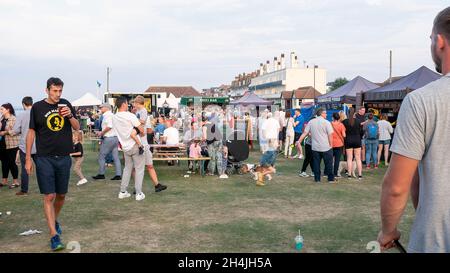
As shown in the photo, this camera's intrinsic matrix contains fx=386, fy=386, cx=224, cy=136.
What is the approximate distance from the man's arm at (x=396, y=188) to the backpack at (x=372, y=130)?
10.5 meters

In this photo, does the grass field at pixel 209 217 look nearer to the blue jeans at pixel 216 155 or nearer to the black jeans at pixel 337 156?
the black jeans at pixel 337 156

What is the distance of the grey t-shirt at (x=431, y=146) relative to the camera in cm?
167

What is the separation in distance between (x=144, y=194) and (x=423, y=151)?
7127mm

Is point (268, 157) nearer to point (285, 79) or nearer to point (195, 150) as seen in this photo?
point (195, 150)

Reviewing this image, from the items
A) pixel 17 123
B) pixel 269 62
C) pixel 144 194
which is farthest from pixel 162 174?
pixel 269 62

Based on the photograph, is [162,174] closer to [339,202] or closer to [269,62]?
[339,202]

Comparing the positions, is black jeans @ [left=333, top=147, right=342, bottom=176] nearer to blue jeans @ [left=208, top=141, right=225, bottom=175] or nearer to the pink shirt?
blue jeans @ [left=208, top=141, right=225, bottom=175]

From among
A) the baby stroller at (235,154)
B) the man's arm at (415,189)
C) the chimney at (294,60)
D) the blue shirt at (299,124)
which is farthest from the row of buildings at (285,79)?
the man's arm at (415,189)

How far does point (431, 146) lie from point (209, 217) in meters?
5.06

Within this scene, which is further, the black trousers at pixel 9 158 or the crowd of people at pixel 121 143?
the black trousers at pixel 9 158

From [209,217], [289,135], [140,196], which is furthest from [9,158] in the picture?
[289,135]

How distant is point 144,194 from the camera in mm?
8250

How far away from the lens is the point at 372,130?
11734mm
